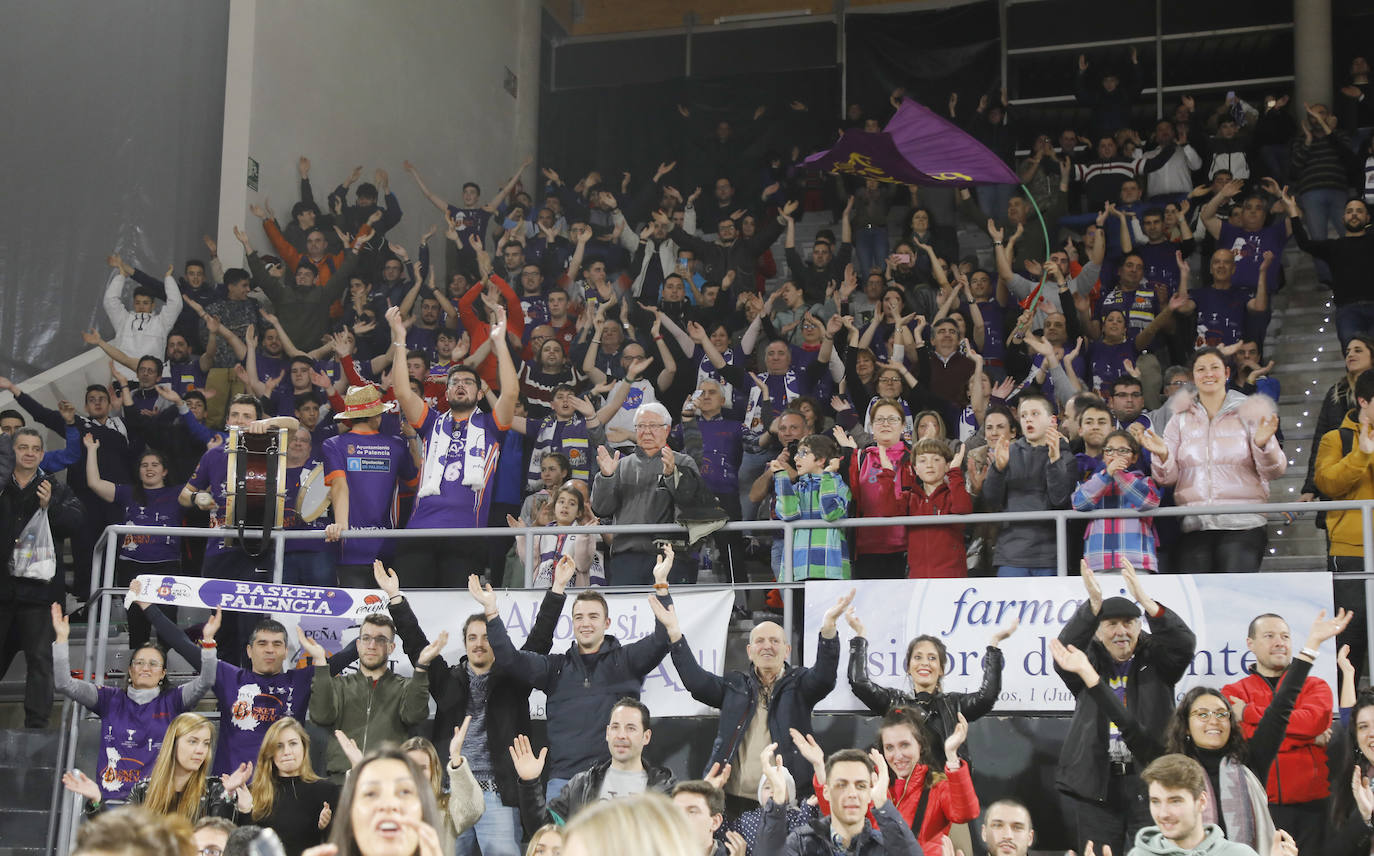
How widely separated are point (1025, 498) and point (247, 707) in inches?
173

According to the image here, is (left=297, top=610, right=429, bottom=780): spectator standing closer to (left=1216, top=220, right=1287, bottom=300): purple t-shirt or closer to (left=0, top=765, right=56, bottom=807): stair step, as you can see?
(left=0, top=765, right=56, bottom=807): stair step

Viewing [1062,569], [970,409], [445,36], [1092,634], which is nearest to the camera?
[1092,634]

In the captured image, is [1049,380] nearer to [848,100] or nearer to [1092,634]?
[1092,634]

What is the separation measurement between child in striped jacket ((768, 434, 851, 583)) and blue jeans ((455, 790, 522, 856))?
1.97 meters

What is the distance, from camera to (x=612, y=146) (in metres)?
20.2

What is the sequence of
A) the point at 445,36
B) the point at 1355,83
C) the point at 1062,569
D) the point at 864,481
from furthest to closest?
the point at 445,36 → the point at 1355,83 → the point at 864,481 → the point at 1062,569

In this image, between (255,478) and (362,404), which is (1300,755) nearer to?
(362,404)

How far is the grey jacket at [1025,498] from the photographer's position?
8.54 meters

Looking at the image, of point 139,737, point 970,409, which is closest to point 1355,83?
point 970,409

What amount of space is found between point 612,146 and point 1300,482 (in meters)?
10.7

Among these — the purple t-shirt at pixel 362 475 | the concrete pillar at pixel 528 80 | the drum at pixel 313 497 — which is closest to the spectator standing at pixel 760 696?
→ the purple t-shirt at pixel 362 475

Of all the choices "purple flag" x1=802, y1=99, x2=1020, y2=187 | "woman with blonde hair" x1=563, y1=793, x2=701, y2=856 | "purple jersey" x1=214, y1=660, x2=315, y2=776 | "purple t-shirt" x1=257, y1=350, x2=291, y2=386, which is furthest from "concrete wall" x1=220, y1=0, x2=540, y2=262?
"woman with blonde hair" x1=563, y1=793, x2=701, y2=856

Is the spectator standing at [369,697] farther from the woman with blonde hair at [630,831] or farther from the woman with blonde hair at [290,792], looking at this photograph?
the woman with blonde hair at [630,831]

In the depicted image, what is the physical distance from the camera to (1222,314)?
12.1 metres
